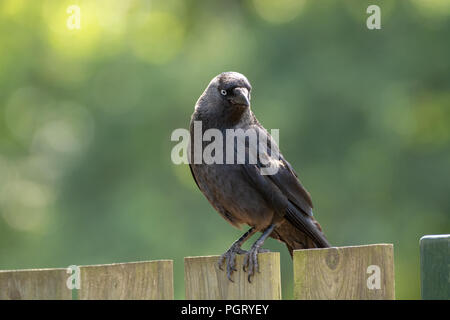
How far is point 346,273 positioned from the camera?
295 centimetres

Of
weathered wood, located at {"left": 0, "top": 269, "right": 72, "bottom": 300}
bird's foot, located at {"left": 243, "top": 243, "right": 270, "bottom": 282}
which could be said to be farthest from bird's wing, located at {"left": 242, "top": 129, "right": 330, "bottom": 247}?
weathered wood, located at {"left": 0, "top": 269, "right": 72, "bottom": 300}

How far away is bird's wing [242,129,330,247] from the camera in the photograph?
4.70 meters

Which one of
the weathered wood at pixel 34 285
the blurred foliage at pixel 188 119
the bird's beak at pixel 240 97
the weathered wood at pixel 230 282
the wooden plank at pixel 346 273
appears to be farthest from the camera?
the blurred foliage at pixel 188 119

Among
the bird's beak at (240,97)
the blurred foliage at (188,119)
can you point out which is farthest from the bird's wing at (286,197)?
the blurred foliage at (188,119)

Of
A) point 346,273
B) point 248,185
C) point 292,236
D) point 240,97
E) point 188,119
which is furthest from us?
point 188,119

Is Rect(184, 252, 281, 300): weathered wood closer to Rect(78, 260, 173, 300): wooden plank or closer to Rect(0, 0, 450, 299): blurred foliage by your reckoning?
Rect(78, 260, 173, 300): wooden plank

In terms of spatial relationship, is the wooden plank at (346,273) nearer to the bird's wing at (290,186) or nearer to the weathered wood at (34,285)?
the weathered wood at (34,285)

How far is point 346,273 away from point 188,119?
271 inches

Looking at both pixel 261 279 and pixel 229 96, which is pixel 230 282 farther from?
pixel 229 96

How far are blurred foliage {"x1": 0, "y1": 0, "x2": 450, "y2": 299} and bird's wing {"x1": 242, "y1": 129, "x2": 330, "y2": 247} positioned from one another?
4459mm

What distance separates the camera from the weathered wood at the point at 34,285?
280 centimetres

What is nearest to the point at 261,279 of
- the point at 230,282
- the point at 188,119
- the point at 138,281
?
the point at 230,282

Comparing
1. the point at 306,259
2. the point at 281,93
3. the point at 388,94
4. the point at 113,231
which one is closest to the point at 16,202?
the point at 113,231

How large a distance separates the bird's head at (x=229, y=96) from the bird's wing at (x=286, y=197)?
0.42 metres
